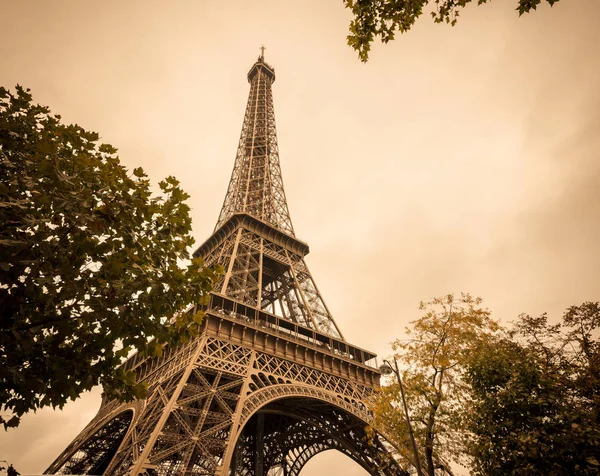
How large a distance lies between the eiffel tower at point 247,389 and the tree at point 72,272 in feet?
21.0

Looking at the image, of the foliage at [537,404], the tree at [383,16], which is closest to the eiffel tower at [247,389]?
the foliage at [537,404]

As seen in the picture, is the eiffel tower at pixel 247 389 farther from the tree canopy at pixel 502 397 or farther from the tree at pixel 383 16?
the tree at pixel 383 16

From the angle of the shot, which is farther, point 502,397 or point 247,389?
point 247,389

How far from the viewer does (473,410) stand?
1238 cm

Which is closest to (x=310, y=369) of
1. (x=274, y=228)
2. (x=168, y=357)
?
(x=168, y=357)

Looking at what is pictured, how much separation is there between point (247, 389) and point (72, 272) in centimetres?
1490

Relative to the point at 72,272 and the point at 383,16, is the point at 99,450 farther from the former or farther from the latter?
the point at 383,16

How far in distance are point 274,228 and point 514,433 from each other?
26171 millimetres

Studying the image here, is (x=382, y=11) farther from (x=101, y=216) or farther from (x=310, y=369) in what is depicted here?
(x=310, y=369)

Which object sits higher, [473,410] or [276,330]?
[276,330]

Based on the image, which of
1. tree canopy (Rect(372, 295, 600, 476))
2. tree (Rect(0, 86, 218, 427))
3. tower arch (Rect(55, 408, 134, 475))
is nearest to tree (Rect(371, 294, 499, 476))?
tree canopy (Rect(372, 295, 600, 476))

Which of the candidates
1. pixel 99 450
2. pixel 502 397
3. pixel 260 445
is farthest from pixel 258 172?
pixel 502 397

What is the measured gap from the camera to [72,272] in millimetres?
5812

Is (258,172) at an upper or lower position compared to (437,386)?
upper
